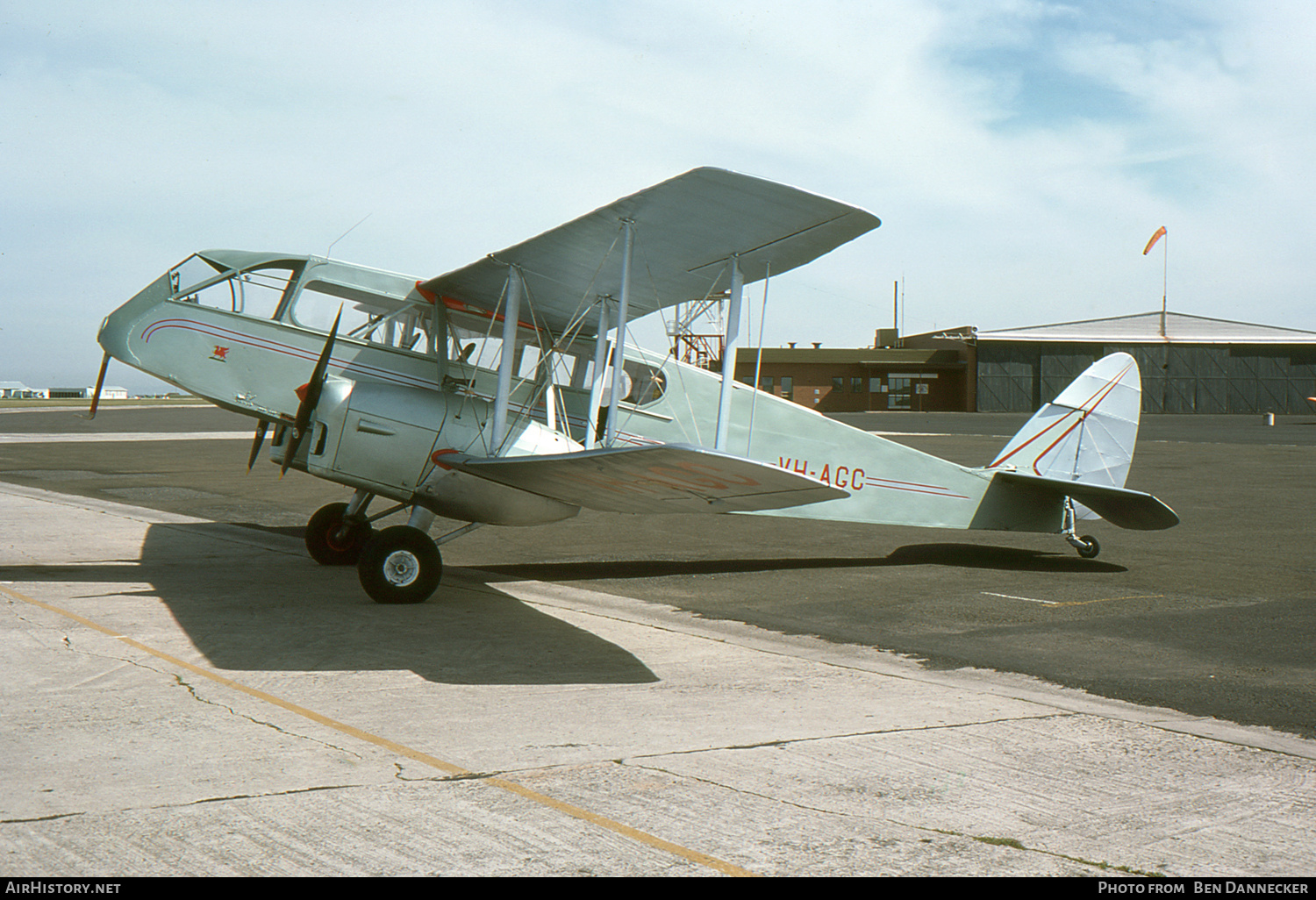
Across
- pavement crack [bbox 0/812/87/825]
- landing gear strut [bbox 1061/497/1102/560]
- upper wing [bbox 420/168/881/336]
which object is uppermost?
upper wing [bbox 420/168/881/336]

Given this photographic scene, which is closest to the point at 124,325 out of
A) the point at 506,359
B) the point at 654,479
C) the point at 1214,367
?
the point at 506,359

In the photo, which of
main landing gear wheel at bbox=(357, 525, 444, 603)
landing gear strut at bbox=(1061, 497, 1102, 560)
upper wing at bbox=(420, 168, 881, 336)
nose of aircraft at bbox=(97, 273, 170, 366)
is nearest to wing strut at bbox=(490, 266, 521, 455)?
A: upper wing at bbox=(420, 168, 881, 336)

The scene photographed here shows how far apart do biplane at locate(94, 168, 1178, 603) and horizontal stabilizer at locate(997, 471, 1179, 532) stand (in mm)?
37

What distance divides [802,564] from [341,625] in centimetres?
532

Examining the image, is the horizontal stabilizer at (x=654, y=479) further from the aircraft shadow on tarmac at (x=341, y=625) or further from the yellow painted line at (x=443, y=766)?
the yellow painted line at (x=443, y=766)

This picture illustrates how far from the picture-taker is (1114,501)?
10.6 meters

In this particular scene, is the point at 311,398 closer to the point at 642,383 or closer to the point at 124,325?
the point at 124,325

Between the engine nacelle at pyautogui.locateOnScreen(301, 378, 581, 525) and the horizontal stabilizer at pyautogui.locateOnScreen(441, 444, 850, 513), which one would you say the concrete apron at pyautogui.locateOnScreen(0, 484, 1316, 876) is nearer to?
the horizontal stabilizer at pyautogui.locateOnScreen(441, 444, 850, 513)

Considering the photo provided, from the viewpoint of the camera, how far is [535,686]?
5.69 m

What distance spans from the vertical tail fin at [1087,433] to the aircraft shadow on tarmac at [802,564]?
0.95 metres

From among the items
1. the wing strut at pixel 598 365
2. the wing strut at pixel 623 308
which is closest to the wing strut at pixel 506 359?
the wing strut at pixel 598 365

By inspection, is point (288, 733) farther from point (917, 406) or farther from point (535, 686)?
point (917, 406)

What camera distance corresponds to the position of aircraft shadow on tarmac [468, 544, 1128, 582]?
405 inches

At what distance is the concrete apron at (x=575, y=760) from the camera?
339 centimetres
